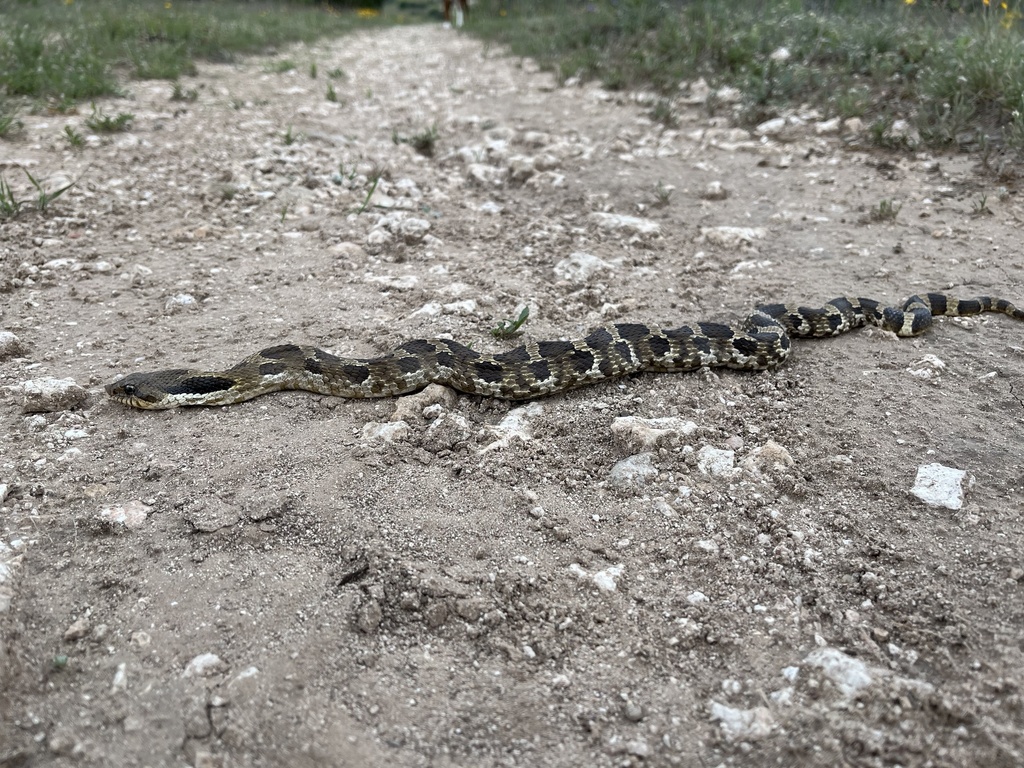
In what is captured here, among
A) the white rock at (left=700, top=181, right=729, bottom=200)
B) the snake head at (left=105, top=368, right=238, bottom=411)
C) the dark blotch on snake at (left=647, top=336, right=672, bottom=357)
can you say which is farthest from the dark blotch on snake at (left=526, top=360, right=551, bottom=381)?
the white rock at (left=700, top=181, right=729, bottom=200)

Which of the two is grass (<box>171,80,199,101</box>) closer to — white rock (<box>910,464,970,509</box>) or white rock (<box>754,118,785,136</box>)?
white rock (<box>754,118,785,136</box>)

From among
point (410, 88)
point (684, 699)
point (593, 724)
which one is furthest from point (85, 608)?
point (410, 88)

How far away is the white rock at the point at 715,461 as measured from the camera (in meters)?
4.43

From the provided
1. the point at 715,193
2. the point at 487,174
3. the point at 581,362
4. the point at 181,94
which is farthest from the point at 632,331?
the point at 181,94

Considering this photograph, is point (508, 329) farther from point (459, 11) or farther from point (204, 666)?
point (459, 11)

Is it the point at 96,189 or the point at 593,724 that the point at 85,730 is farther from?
the point at 96,189

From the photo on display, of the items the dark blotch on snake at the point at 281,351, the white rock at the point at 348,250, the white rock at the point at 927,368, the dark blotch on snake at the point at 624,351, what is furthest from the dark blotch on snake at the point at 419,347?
the white rock at the point at 927,368

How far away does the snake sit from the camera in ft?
17.5

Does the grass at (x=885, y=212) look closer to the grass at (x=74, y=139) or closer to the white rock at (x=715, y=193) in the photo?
the white rock at (x=715, y=193)

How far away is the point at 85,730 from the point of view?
2.93 m

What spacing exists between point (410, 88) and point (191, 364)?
10437mm

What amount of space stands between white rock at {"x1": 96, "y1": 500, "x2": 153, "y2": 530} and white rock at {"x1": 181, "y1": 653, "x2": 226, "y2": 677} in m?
1.08

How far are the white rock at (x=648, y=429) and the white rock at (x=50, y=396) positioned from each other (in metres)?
3.54

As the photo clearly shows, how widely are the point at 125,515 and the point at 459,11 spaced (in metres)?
25.1
